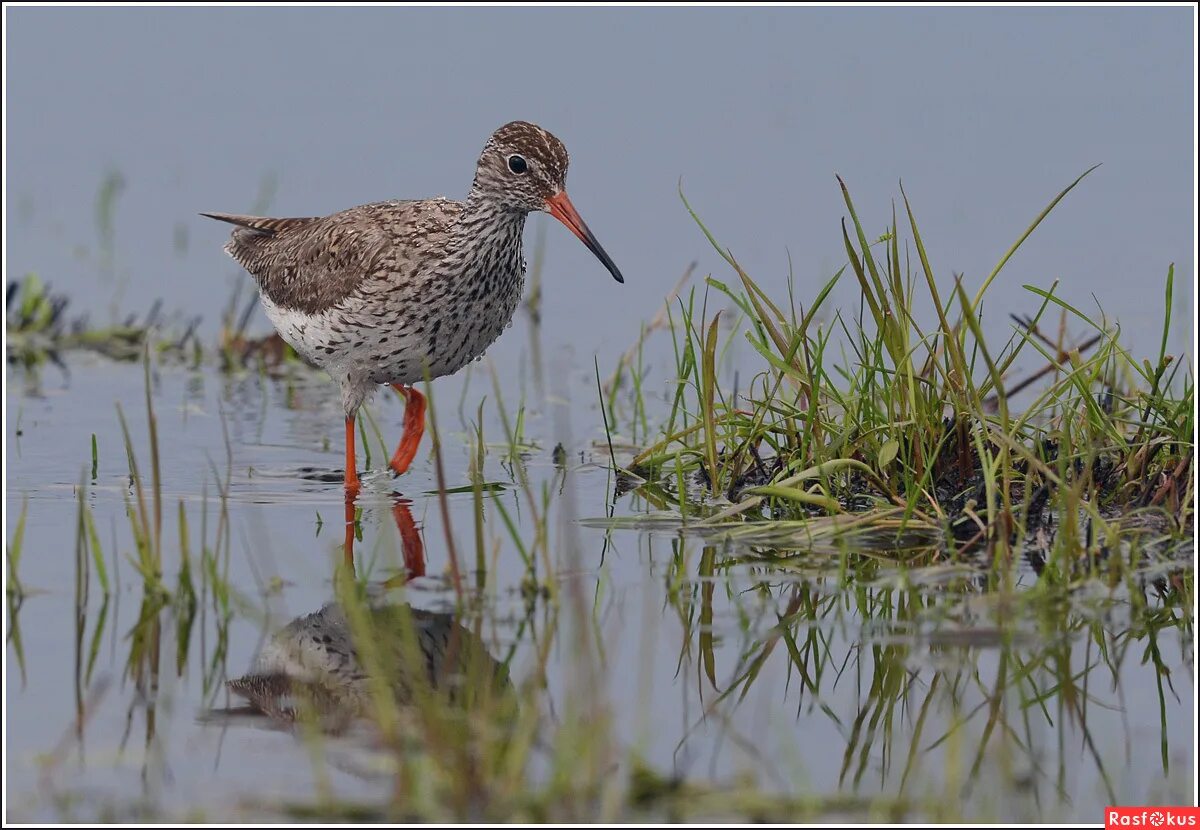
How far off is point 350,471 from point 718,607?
3.33 m

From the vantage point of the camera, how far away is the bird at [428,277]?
30.2ft

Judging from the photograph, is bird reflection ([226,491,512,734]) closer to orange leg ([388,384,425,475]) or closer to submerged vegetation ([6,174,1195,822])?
submerged vegetation ([6,174,1195,822])

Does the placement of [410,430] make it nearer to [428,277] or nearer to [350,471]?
[350,471]

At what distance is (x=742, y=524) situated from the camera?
25.2 ft

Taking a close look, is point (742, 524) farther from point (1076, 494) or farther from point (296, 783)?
point (296, 783)

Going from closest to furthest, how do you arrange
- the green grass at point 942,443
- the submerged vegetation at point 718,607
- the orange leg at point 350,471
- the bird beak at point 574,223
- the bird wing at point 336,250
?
the submerged vegetation at point 718,607, the green grass at point 942,443, the bird beak at point 574,223, the orange leg at point 350,471, the bird wing at point 336,250

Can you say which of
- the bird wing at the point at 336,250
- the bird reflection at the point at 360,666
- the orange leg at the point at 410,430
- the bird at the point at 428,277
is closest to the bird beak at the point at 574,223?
the bird at the point at 428,277

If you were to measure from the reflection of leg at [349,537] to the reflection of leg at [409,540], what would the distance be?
8.7 inches

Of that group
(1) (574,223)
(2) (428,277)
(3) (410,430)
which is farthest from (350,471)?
(1) (574,223)

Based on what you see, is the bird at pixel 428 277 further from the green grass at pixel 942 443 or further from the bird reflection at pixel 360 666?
the bird reflection at pixel 360 666

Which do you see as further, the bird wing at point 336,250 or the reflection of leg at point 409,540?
the bird wing at point 336,250

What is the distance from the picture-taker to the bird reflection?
551 centimetres

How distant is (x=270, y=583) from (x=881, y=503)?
9.08 ft

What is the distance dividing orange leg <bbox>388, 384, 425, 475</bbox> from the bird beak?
1.65 m
